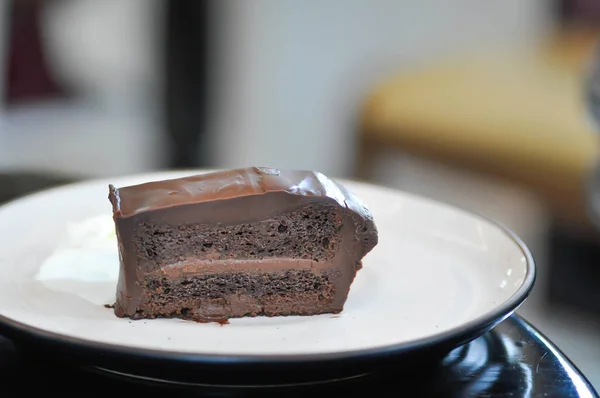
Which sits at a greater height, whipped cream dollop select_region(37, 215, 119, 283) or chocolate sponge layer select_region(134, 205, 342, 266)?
chocolate sponge layer select_region(134, 205, 342, 266)

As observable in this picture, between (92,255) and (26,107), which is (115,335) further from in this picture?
(26,107)

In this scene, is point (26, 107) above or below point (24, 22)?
below

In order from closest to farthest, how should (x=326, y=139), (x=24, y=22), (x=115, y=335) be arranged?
(x=115, y=335), (x=24, y=22), (x=326, y=139)

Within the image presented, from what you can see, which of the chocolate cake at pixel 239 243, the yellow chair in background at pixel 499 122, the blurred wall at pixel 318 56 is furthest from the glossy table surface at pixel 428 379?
the blurred wall at pixel 318 56

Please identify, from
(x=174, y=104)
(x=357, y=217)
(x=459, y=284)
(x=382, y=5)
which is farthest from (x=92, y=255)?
(x=382, y=5)

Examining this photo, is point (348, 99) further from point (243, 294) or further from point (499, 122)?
point (243, 294)

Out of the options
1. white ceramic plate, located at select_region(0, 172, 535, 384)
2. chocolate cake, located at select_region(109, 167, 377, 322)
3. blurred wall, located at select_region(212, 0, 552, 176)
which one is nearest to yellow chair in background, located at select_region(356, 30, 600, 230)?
blurred wall, located at select_region(212, 0, 552, 176)

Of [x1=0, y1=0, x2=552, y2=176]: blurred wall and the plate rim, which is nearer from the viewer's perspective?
the plate rim

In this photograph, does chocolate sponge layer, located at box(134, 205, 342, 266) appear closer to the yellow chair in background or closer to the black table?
the black table
